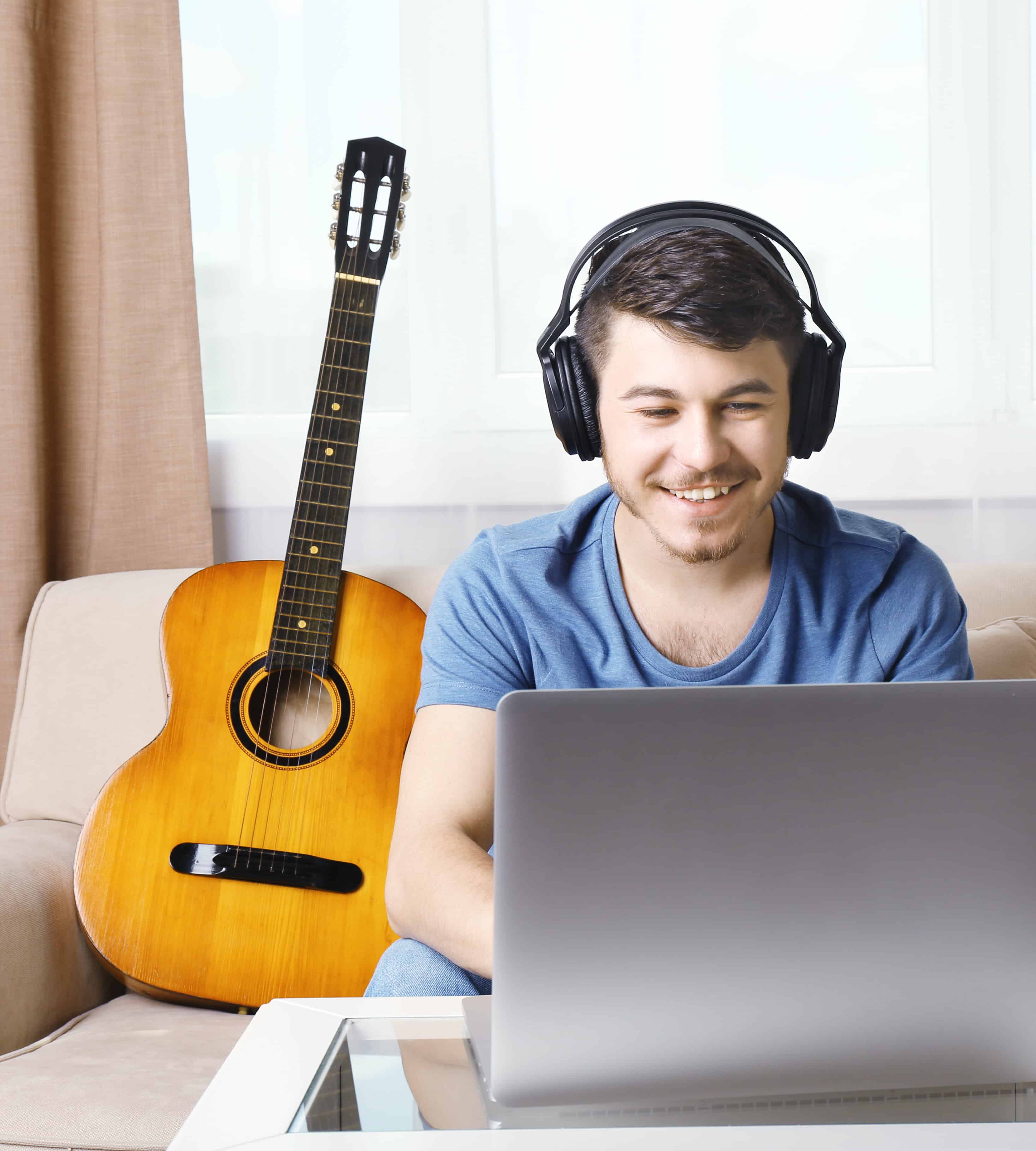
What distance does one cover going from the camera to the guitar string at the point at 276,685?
135 cm

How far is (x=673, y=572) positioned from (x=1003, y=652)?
1.64 ft

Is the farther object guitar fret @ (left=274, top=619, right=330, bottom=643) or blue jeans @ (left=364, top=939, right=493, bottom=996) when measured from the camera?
guitar fret @ (left=274, top=619, right=330, bottom=643)

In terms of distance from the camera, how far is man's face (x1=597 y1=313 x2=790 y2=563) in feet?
3.14

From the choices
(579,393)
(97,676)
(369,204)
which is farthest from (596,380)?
(97,676)

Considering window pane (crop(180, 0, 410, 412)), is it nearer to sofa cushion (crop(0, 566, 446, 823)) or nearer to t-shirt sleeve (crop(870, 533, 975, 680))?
sofa cushion (crop(0, 566, 446, 823))

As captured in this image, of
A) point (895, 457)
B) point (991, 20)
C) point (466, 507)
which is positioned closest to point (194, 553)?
point (466, 507)

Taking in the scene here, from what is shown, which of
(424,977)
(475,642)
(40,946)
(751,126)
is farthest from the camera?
(751,126)

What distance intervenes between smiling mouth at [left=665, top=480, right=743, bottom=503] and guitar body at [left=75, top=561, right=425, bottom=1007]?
0.55 metres

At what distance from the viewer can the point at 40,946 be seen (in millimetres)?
1228

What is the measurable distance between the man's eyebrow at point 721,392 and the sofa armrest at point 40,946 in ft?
A: 2.93

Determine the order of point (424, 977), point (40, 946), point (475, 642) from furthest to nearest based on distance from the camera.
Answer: point (40, 946)
point (475, 642)
point (424, 977)

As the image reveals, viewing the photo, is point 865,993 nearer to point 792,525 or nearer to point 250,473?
point 792,525

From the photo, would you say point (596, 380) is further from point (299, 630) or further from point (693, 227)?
point (299, 630)

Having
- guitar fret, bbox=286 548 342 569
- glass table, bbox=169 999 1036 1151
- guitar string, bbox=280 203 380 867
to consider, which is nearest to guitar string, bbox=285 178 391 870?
guitar string, bbox=280 203 380 867
